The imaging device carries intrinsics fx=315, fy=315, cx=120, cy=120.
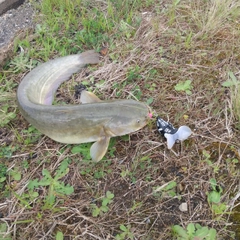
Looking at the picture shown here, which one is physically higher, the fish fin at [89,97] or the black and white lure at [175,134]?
the fish fin at [89,97]

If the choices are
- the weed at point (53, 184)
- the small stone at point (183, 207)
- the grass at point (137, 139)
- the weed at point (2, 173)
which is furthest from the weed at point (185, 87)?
the weed at point (2, 173)

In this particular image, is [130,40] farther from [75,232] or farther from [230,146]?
[75,232]

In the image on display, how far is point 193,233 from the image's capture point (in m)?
2.01

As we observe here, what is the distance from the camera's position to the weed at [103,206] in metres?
2.18

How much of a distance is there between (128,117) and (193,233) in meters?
0.90

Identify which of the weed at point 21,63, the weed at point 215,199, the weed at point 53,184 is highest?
the weed at point 21,63

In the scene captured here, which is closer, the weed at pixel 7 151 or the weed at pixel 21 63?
the weed at pixel 7 151

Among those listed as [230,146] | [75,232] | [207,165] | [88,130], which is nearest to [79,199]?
[75,232]

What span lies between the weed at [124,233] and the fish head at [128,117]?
680 millimetres

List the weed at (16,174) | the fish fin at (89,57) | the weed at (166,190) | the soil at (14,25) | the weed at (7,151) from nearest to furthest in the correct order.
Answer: the weed at (166,190) < the weed at (16,174) < the weed at (7,151) < the fish fin at (89,57) < the soil at (14,25)

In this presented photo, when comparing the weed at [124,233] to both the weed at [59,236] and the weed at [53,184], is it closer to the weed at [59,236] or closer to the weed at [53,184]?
the weed at [59,236]

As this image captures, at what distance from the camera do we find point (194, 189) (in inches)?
87.4

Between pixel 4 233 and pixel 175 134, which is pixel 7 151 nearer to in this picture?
pixel 4 233

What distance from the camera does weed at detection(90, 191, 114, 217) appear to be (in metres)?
2.18
